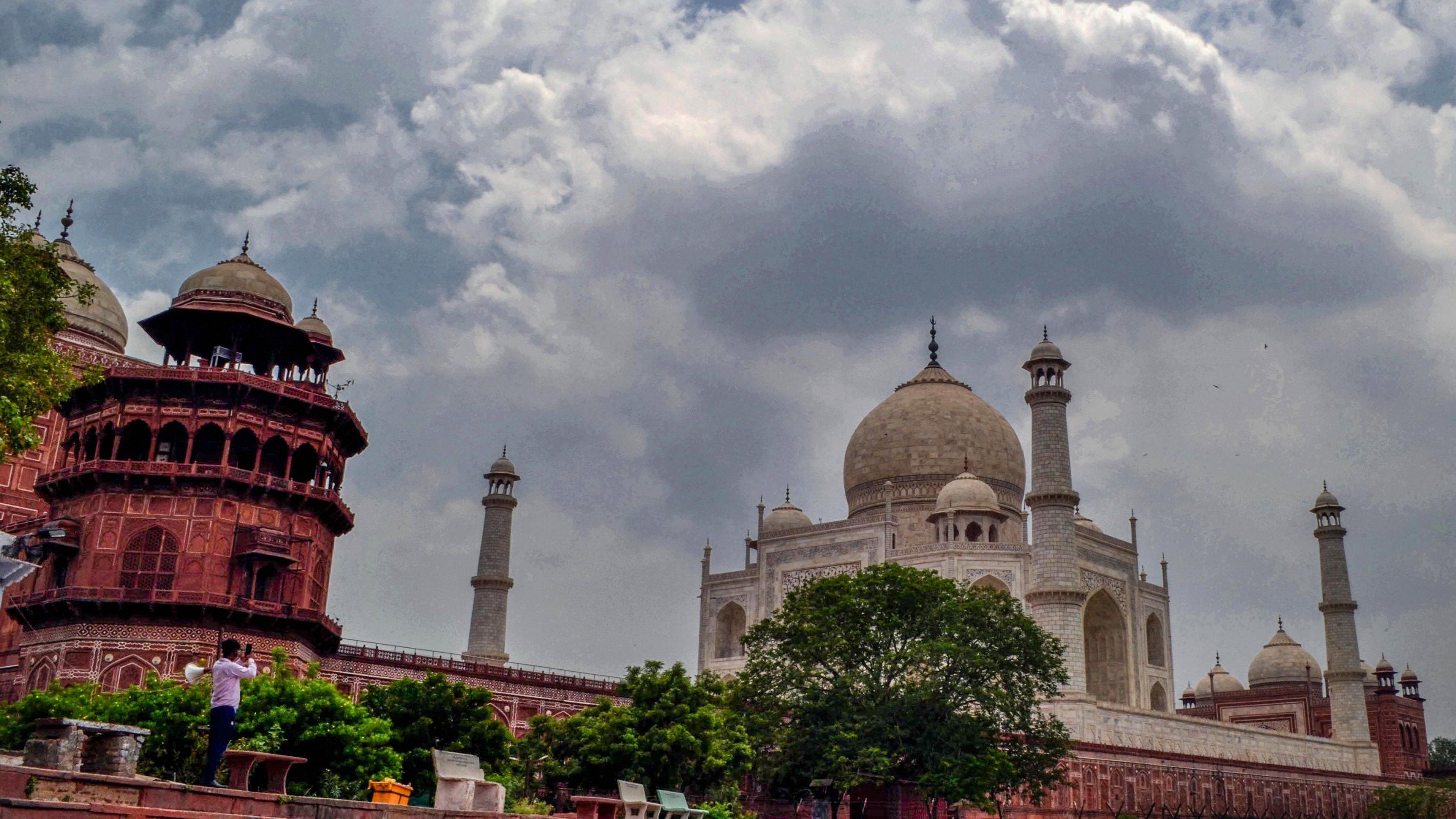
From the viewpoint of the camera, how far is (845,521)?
50.0 meters

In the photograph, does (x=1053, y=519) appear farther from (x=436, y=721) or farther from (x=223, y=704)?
(x=223, y=704)

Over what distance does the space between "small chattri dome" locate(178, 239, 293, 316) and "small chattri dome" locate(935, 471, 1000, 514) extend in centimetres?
2529

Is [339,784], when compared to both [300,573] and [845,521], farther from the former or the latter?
[845,521]

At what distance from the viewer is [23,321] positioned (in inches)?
703

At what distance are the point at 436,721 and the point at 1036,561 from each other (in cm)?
2288

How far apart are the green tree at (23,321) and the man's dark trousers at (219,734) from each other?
672 cm

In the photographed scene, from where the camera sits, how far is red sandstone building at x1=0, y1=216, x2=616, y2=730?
2800 cm

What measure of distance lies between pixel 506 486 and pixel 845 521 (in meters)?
12.9

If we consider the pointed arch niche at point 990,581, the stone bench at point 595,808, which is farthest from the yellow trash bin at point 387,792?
the pointed arch niche at point 990,581

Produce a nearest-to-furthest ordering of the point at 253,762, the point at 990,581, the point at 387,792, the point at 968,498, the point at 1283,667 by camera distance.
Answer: the point at 253,762 < the point at 387,792 < the point at 990,581 < the point at 968,498 < the point at 1283,667

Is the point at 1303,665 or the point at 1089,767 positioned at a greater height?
the point at 1303,665

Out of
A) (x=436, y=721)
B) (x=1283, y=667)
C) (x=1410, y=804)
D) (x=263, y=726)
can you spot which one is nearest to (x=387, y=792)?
(x=263, y=726)

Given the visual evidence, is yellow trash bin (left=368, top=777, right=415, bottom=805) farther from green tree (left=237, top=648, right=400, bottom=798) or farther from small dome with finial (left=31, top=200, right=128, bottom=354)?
small dome with finial (left=31, top=200, right=128, bottom=354)

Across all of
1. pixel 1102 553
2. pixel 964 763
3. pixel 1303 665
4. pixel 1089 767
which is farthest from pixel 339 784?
pixel 1303 665
